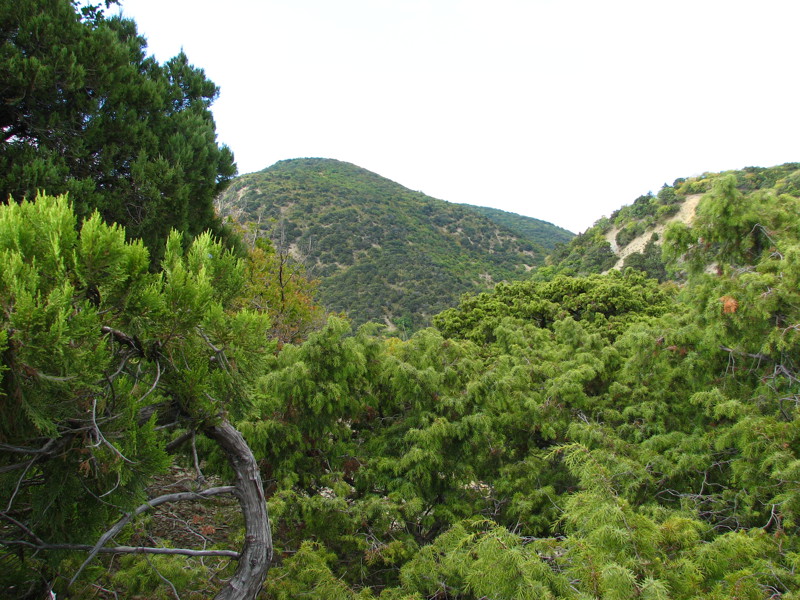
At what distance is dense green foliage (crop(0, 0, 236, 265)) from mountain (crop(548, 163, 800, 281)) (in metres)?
25.9

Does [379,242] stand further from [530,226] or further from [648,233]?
[530,226]

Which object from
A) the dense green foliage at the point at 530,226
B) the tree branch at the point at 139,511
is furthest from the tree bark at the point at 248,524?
the dense green foliage at the point at 530,226

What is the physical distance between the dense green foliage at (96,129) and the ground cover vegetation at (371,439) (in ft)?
1.12

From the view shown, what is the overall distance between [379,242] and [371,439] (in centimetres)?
3862

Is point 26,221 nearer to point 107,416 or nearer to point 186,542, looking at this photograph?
point 107,416

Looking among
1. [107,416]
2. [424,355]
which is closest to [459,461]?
[424,355]

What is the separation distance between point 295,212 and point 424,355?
41738 millimetres

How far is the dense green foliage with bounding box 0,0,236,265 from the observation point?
6.40 metres

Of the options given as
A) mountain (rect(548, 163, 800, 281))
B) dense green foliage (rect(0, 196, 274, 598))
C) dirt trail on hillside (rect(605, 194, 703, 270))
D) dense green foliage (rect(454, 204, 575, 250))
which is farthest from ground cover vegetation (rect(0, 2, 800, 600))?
dense green foliage (rect(454, 204, 575, 250))

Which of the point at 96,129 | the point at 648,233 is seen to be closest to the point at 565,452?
the point at 96,129

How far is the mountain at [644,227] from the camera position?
28.7 m

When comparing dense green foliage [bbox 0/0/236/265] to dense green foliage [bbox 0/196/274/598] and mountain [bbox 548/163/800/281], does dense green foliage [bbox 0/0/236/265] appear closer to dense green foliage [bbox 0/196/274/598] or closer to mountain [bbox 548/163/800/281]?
dense green foliage [bbox 0/196/274/598]

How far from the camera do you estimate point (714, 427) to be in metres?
5.99

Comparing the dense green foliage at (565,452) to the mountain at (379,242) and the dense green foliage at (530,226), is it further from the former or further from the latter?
the dense green foliage at (530,226)
